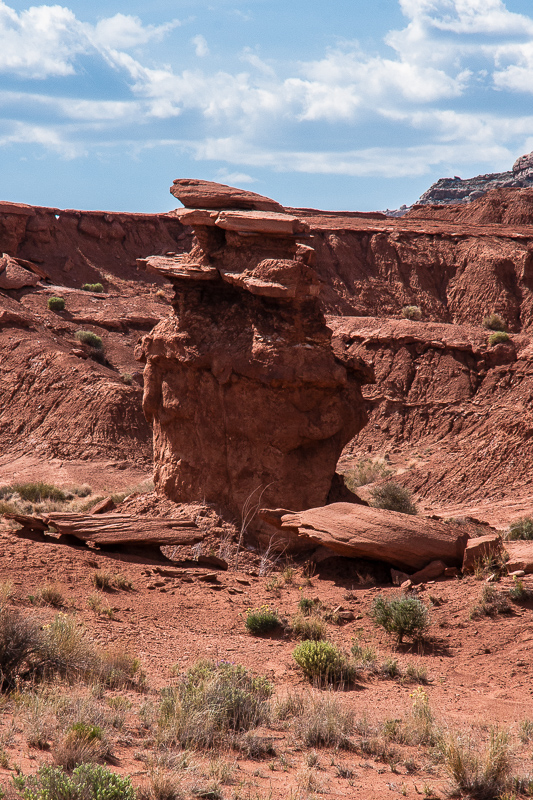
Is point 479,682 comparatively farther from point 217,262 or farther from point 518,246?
point 518,246

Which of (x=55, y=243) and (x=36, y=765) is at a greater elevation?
(x=55, y=243)

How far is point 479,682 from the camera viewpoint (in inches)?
284

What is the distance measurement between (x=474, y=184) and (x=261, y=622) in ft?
A: 302

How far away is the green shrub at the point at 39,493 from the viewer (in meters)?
19.5

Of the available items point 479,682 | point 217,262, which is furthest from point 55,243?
point 479,682

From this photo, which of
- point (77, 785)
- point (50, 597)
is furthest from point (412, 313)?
point (77, 785)

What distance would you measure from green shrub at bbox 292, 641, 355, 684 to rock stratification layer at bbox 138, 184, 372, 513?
4.96m

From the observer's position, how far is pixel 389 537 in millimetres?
9484

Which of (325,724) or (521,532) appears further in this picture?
(521,532)


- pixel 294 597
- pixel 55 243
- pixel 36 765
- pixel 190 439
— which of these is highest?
pixel 55 243

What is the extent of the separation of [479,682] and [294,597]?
278cm

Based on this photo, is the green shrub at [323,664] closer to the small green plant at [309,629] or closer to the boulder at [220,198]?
the small green plant at [309,629]

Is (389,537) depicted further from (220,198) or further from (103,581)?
(220,198)

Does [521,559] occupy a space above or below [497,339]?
below
